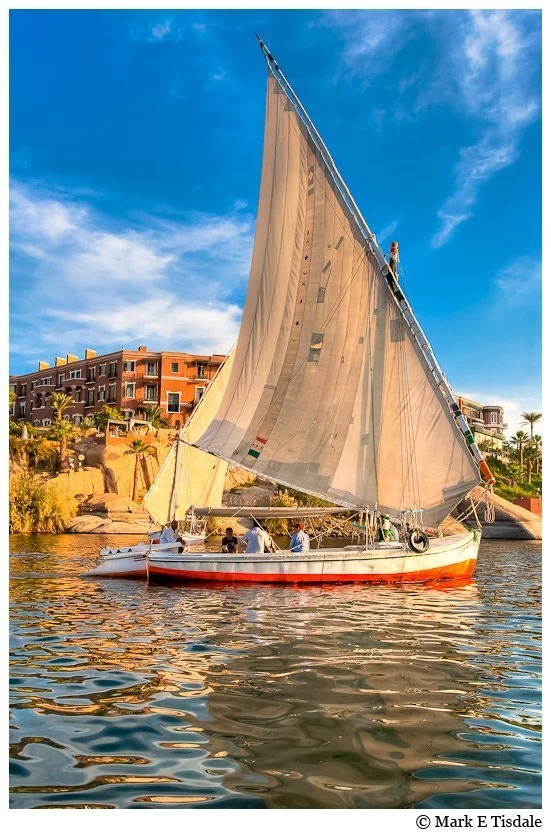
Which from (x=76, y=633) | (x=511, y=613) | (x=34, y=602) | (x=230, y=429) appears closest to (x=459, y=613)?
(x=511, y=613)

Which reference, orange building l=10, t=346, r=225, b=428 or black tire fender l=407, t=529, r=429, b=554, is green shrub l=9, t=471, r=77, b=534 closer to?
orange building l=10, t=346, r=225, b=428

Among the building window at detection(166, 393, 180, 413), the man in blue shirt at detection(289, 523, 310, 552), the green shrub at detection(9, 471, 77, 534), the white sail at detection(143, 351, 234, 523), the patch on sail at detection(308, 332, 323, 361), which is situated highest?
the building window at detection(166, 393, 180, 413)

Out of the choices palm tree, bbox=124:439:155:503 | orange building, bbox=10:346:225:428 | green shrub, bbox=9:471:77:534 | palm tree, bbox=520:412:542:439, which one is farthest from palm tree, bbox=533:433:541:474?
green shrub, bbox=9:471:77:534

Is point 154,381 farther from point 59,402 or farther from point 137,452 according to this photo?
point 137,452

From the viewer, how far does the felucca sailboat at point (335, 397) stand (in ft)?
87.2

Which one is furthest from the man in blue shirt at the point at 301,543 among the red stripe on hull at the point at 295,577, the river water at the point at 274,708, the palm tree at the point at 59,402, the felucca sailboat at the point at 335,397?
the palm tree at the point at 59,402

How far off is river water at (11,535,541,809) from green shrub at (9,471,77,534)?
43.5m

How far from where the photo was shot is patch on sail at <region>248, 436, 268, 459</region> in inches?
1144

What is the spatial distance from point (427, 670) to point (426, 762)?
14.2 ft

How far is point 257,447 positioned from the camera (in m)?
29.2

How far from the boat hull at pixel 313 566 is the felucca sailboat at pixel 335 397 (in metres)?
0.04

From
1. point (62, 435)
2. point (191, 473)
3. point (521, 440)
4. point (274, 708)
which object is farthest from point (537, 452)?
point (274, 708)

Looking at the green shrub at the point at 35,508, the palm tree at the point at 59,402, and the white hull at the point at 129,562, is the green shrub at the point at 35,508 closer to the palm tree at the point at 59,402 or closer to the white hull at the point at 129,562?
the white hull at the point at 129,562

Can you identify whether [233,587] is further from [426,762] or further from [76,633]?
[426,762]
